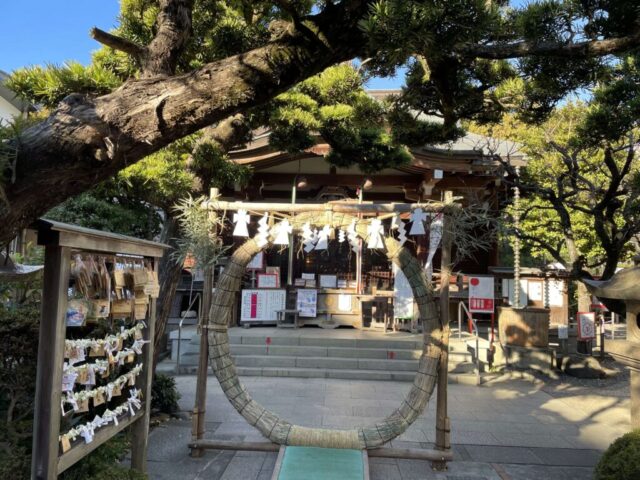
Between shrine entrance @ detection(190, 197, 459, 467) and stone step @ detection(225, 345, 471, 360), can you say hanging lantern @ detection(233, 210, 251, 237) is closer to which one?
shrine entrance @ detection(190, 197, 459, 467)

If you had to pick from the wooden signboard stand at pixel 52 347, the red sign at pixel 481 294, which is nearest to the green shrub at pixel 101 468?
the wooden signboard stand at pixel 52 347

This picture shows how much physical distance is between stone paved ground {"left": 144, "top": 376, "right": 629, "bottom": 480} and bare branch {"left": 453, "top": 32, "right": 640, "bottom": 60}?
162 inches

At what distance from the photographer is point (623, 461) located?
3498 millimetres

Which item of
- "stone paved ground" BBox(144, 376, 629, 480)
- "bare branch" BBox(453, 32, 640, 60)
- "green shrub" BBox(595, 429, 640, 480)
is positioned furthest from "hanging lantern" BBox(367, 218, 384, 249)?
"green shrub" BBox(595, 429, 640, 480)

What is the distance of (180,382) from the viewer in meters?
8.30

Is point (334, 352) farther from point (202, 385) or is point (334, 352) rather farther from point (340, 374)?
point (202, 385)

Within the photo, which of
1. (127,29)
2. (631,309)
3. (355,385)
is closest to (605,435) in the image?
(631,309)

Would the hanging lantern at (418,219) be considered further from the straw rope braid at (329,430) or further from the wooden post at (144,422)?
the wooden post at (144,422)

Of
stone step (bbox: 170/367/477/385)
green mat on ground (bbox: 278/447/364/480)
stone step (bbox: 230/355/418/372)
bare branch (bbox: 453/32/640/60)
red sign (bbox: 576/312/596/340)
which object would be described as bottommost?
stone step (bbox: 170/367/477/385)

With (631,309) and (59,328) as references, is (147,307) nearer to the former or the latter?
(59,328)

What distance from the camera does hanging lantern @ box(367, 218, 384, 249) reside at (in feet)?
15.5

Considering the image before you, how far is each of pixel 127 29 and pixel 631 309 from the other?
6409mm

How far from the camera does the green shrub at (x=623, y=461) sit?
3.41m

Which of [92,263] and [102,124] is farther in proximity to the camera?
[92,263]
